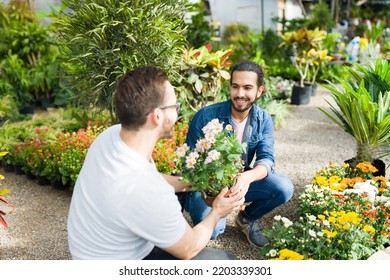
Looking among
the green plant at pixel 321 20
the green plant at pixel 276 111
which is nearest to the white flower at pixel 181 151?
the green plant at pixel 276 111

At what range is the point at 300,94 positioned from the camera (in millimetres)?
7922

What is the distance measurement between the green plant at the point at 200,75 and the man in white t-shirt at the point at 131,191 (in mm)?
3049

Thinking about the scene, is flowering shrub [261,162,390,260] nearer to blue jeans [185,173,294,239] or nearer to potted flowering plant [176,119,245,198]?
blue jeans [185,173,294,239]

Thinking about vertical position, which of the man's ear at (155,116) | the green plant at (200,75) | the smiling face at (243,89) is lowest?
the green plant at (200,75)

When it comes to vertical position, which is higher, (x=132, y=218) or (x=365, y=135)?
(x=132, y=218)

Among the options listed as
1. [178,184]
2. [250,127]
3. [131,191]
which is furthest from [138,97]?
[250,127]

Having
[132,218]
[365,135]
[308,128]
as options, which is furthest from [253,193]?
[308,128]

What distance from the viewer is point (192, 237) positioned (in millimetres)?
2105

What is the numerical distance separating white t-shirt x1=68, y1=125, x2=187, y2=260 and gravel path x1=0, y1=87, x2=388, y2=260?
146 centimetres

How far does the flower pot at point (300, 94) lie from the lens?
311 inches

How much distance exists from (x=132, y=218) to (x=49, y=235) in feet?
6.59

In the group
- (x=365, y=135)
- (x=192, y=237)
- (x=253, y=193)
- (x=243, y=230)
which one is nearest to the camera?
(x=192, y=237)

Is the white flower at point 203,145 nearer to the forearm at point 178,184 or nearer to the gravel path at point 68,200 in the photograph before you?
the forearm at point 178,184
